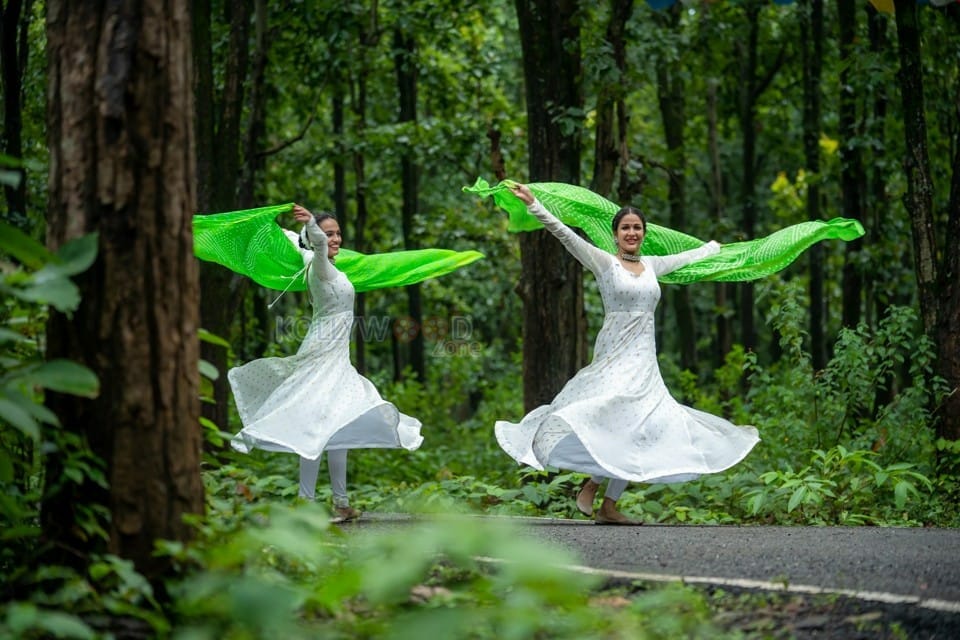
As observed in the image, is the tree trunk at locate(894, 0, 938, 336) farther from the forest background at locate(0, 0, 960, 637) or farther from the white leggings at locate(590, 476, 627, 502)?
the white leggings at locate(590, 476, 627, 502)

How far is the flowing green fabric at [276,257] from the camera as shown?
1038 centimetres

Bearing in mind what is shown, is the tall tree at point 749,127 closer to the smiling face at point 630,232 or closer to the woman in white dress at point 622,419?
the smiling face at point 630,232

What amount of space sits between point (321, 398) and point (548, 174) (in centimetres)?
367

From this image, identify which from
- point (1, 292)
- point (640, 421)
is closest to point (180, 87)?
point (1, 292)

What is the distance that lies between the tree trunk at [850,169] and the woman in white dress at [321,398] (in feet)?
26.2

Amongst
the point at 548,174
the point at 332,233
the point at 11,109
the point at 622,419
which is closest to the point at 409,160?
the point at 548,174

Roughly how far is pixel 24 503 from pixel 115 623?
106 centimetres

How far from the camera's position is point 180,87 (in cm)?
464

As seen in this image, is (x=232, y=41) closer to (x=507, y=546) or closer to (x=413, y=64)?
(x=413, y=64)

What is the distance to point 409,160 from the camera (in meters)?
19.3

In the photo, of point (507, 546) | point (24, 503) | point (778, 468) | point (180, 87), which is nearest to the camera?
point (507, 546)

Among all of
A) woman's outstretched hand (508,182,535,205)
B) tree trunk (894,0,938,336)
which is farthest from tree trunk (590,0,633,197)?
woman's outstretched hand (508,182,535,205)

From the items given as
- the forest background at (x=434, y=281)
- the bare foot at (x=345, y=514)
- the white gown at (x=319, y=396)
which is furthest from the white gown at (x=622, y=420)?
the bare foot at (x=345, y=514)

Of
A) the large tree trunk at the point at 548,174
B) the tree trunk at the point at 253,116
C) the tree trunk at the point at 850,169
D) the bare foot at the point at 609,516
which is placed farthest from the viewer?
the tree trunk at the point at 850,169
